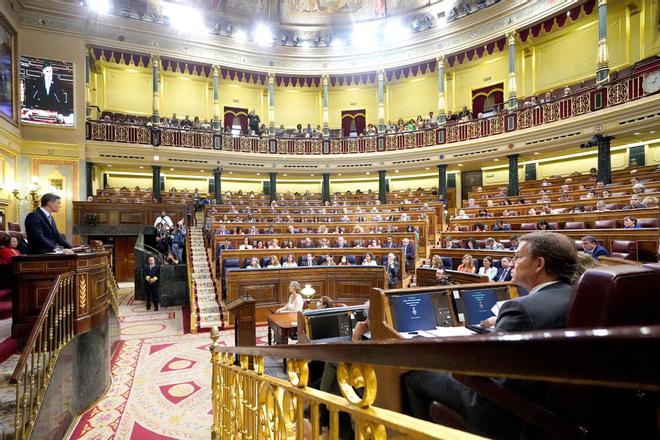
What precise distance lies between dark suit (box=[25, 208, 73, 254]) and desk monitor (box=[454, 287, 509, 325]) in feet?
14.5

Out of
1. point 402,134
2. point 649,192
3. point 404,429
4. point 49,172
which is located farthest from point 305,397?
point 402,134

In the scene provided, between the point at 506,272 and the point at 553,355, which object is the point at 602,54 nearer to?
the point at 506,272

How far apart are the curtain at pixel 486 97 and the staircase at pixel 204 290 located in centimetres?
1402

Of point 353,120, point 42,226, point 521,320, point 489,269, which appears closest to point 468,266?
point 489,269

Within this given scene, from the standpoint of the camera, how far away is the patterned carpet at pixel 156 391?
3.69 m

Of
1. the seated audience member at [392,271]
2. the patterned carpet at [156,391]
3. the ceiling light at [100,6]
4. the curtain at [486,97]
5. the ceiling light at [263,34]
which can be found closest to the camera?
the patterned carpet at [156,391]

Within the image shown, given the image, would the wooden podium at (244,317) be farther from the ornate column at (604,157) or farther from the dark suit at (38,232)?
the ornate column at (604,157)

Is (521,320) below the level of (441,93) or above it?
below

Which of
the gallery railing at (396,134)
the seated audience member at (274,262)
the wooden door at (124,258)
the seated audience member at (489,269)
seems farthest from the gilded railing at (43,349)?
the gallery railing at (396,134)

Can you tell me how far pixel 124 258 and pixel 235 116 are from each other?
961cm

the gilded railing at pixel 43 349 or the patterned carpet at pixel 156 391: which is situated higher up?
the gilded railing at pixel 43 349

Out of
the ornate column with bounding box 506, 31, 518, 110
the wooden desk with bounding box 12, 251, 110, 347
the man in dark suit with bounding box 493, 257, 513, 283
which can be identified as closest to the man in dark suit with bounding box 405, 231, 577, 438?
the wooden desk with bounding box 12, 251, 110, 347

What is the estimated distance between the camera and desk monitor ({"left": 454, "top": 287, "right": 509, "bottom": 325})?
3061 millimetres

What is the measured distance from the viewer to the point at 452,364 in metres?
0.60
